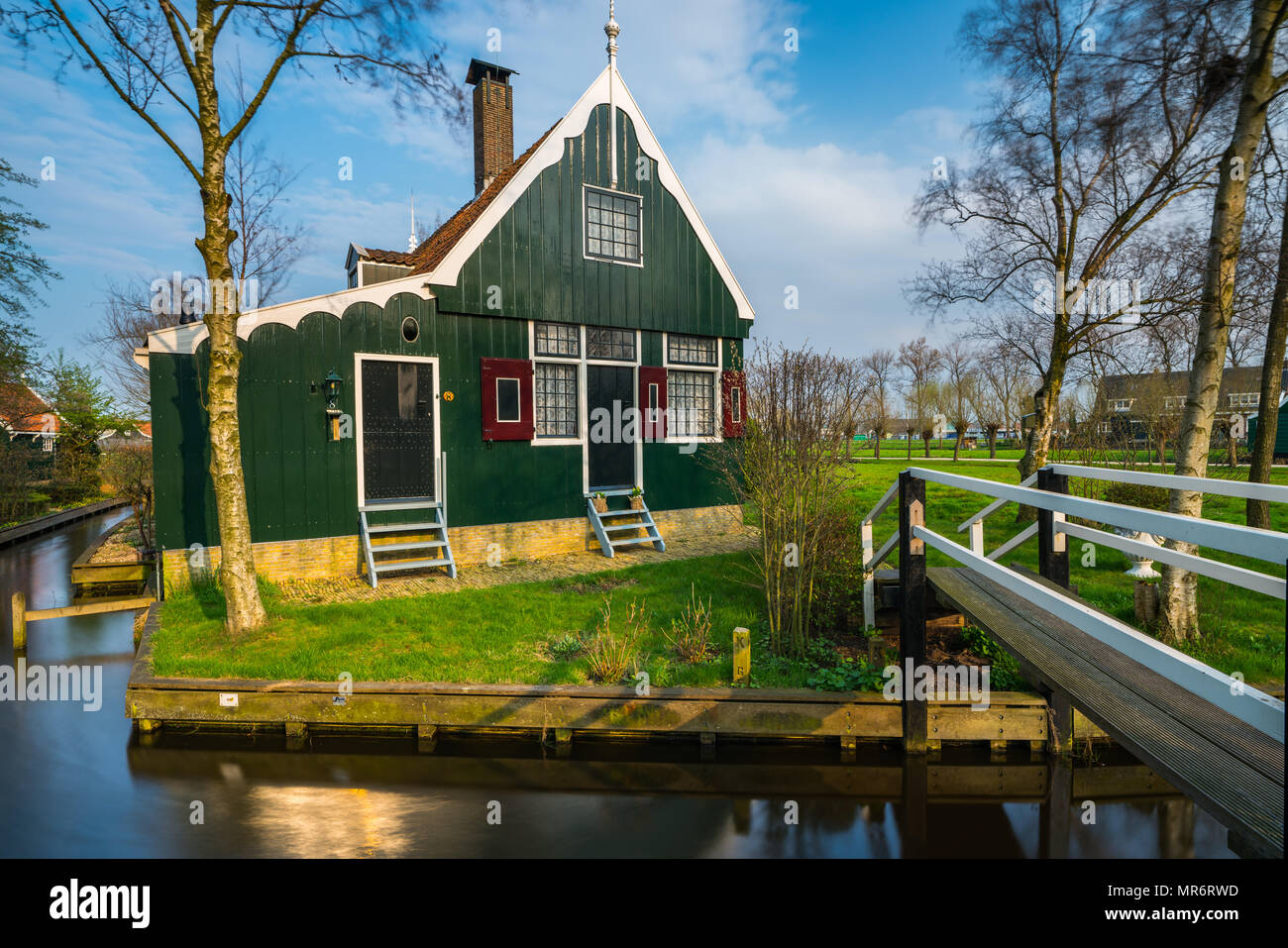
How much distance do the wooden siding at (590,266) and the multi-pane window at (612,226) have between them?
0.16 m

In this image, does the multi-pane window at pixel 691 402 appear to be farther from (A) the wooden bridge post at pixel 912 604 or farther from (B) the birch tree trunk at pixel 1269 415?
(B) the birch tree trunk at pixel 1269 415

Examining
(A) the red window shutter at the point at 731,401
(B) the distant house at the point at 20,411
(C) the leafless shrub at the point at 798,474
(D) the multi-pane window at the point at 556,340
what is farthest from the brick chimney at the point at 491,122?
(B) the distant house at the point at 20,411

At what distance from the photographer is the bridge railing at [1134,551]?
1.98 m

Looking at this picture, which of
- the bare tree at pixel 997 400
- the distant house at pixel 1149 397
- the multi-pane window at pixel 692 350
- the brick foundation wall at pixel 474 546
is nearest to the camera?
the brick foundation wall at pixel 474 546

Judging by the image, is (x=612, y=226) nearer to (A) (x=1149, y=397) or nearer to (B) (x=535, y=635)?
(B) (x=535, y=635)

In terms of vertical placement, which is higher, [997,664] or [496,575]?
[496,575]

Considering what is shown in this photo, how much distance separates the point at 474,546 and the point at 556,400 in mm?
2826

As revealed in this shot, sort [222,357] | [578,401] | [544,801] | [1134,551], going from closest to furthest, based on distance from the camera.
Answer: [1134,551], [544,801], [222,357], [578,401]

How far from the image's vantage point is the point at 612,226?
11.9 m

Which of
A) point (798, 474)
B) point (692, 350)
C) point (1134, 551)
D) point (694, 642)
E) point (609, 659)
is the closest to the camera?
point (1134, 551)

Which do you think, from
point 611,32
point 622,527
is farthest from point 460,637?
point 611,32

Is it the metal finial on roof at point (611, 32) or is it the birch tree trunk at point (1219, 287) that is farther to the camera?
the metal finial on roof at point (611, 32)

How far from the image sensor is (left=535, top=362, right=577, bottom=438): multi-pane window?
11.2 metres
